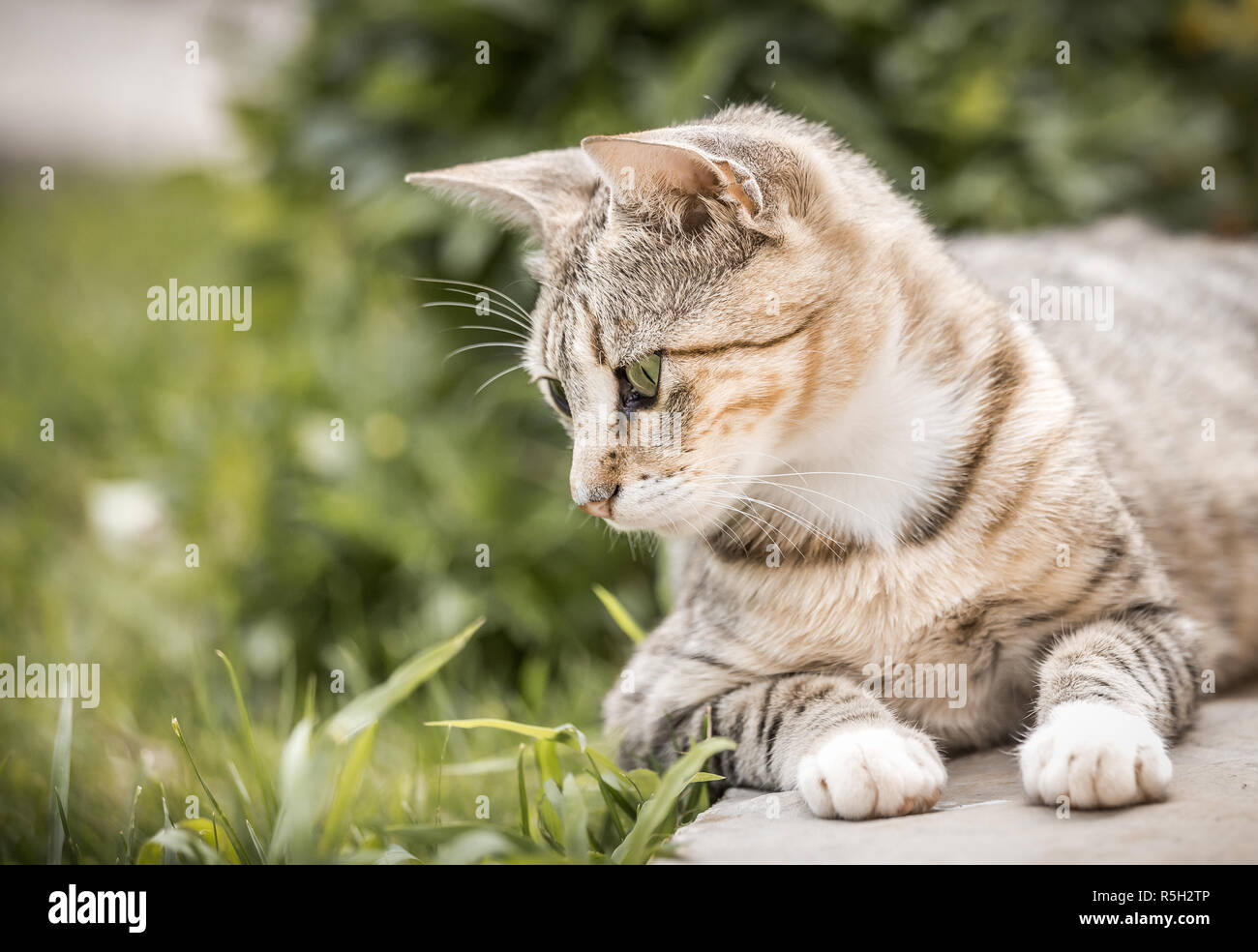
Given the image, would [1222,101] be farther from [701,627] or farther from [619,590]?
[701,627]

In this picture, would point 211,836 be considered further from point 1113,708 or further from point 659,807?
point 1113,708

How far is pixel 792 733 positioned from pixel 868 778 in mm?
217

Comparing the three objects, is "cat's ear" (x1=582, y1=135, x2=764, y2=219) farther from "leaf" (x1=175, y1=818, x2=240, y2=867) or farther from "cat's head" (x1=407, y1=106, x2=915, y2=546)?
"leaf" (x1=175, y1=818, x2=240, y2=867)

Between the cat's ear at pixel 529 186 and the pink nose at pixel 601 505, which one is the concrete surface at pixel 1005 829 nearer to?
the pink nose at pixel 601 505

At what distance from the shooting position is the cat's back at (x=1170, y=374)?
240cm

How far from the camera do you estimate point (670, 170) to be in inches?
72.1

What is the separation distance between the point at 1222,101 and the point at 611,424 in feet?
10.9

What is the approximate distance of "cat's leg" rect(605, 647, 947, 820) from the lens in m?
1.59

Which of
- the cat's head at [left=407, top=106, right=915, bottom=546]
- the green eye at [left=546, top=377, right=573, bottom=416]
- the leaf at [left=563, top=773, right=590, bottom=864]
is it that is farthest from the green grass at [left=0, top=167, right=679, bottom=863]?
the cat's head at [left=407, top=106, right=915, bottom=546]

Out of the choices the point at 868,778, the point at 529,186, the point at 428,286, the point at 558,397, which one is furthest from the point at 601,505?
the point at 428,286

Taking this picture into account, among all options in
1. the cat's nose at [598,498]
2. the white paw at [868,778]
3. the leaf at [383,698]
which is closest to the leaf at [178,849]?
the leaf at [383,698]
